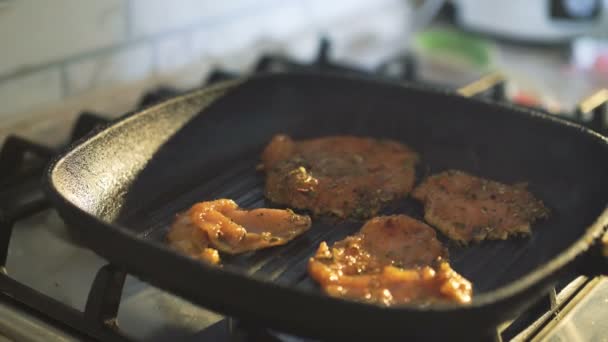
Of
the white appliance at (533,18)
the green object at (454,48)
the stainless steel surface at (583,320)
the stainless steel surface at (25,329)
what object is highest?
the white appliance at (533,18)

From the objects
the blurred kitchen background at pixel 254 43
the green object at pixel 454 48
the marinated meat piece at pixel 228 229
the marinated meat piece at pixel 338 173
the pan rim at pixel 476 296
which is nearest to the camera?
the pan rim at pixel 476 296

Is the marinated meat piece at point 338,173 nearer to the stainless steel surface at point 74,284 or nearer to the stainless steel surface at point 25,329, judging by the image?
the stainless steel surface at point 74,284

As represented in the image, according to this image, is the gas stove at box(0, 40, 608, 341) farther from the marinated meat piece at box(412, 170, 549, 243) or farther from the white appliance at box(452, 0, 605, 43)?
the white appliance at box(452, 0, 605, 43)

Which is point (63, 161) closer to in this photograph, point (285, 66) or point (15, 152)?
point (15, 152)

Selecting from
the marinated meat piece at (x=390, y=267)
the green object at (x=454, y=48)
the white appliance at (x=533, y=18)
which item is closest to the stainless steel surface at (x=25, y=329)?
the marinated meat piece at (x=390, y=267)

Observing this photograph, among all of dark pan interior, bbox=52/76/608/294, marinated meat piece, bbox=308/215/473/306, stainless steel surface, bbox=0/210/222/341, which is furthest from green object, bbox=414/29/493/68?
stainless steel surface, bbox=0/210/222/341

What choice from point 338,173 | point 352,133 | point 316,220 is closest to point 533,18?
point 352,133

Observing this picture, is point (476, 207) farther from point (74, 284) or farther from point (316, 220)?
point (74, 284)
